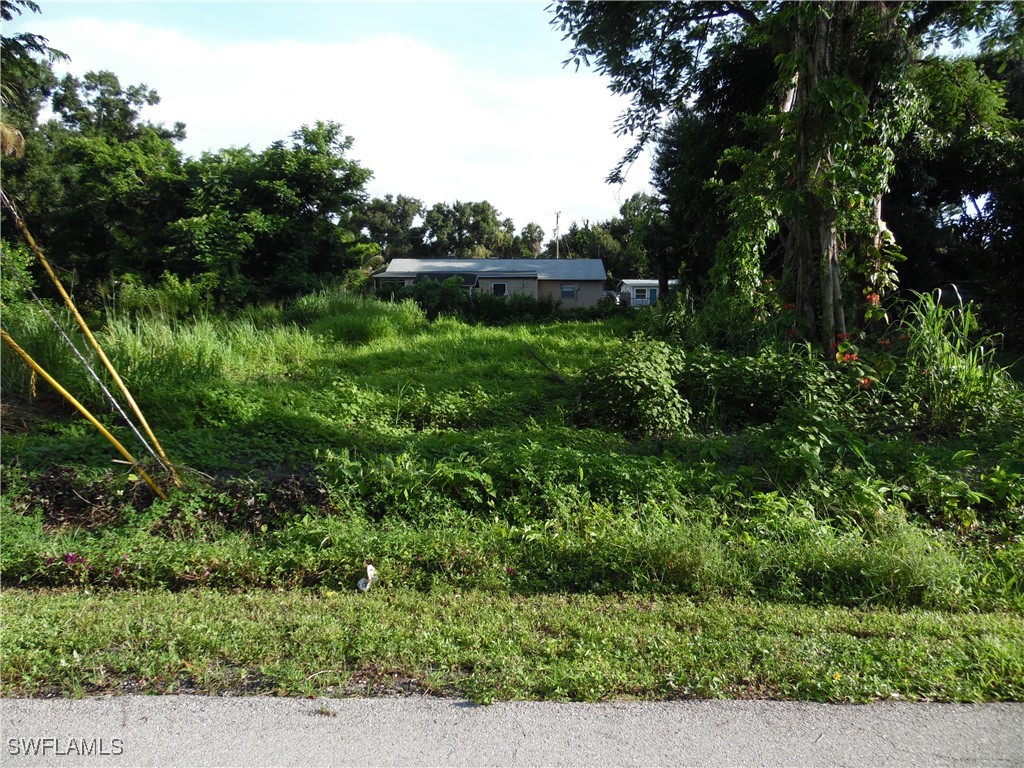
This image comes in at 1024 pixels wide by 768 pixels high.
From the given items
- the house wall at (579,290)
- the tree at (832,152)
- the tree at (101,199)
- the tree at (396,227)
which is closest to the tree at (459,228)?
the tree at (396,227)

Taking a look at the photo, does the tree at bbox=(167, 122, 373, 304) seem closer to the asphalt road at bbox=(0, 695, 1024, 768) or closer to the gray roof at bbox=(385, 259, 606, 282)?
the gray roof at bbox=(385, 259, 606, 282)

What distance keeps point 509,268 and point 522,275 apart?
1504 millimetres

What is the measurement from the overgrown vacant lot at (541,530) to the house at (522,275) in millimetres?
28524

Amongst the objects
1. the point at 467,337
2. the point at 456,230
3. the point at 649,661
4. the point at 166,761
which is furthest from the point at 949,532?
the point at 456,230

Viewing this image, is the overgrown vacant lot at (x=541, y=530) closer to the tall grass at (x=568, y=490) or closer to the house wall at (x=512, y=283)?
the tall grass at (x=568, y=490)

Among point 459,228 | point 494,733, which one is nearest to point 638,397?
point 494,733

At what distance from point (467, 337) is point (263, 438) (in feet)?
26.1

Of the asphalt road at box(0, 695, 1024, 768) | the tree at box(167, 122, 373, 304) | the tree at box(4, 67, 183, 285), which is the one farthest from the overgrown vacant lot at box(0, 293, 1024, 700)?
the tree at box(4, 67, 183, 285)

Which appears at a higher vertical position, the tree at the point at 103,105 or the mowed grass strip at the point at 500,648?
the tree at the point at 103,105

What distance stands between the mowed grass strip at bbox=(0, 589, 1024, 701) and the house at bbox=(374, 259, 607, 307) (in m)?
32.6

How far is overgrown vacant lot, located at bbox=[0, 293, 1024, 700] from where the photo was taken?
3.46 meters

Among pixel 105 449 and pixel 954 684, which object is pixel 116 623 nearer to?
pixel 105 449

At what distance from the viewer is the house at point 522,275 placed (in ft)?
122

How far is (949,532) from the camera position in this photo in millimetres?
5270
